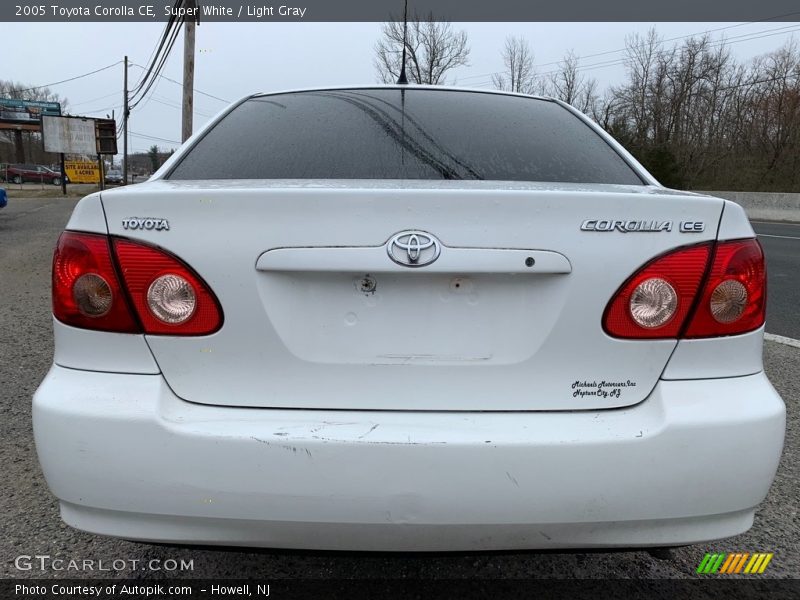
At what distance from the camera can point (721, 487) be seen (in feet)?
4.63

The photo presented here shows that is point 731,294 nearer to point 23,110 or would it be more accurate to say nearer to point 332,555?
point 332,555

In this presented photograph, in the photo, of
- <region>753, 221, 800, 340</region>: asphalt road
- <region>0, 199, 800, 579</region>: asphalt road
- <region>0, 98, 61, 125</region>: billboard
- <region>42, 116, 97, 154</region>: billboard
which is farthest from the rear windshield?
<region>0, 98, 61, 125</region>: billboard

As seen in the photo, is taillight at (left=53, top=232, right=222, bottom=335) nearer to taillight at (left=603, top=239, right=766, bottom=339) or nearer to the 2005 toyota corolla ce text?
the 2005 toyota corolla ce text

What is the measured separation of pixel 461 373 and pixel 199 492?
0.66 m

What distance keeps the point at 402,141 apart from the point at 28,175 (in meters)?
58.4

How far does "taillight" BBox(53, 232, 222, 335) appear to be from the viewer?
4.61ft

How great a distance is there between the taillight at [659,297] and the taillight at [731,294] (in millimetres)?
36

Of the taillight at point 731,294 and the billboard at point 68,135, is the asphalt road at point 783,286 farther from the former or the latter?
the billboard at point 68,135

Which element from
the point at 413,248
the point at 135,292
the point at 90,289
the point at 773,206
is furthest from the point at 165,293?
the point at 773,206

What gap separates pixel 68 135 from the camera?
1468 inches

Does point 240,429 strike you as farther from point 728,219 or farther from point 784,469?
point 784,469

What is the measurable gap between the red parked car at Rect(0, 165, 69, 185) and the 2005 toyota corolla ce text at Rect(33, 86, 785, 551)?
57.8 m

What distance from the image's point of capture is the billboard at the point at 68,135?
36812 mm

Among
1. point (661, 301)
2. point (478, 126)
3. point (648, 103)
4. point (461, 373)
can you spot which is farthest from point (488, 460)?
point (648, 103)
